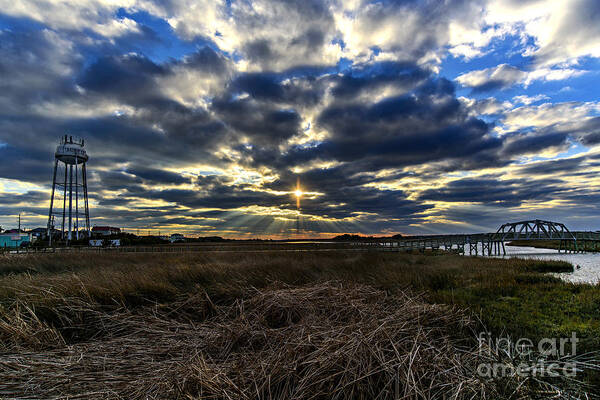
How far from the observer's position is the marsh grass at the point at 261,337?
3.42m

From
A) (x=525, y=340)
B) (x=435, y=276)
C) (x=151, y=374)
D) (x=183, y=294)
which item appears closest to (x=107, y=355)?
(x=151, y=374)

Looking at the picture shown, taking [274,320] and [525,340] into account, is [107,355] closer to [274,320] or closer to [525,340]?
[274,320]

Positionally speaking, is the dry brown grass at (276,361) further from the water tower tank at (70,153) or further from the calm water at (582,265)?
the water tower tank at (70,153)

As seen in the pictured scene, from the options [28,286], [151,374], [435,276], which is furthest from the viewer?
[435,276]

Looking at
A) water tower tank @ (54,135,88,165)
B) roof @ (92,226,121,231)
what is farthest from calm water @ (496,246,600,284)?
roof @ (92,226,121,231)

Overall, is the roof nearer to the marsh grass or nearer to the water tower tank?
the water tower tank

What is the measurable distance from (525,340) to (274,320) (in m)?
4.57

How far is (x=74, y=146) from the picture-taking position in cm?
5853

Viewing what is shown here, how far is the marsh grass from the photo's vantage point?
3.42 meters

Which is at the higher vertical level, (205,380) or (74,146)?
(74,146)

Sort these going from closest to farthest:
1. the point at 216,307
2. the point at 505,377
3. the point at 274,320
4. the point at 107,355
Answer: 1. the point at 505,377
2. the point at 107,355
3. the point at 274,320
4. the point at 216,307

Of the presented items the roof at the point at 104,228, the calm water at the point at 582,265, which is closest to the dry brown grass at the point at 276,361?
the calm water at the point at 582,265

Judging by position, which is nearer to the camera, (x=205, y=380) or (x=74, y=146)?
(x=205, y=380)

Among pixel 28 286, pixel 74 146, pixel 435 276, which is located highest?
pixel 74 146
